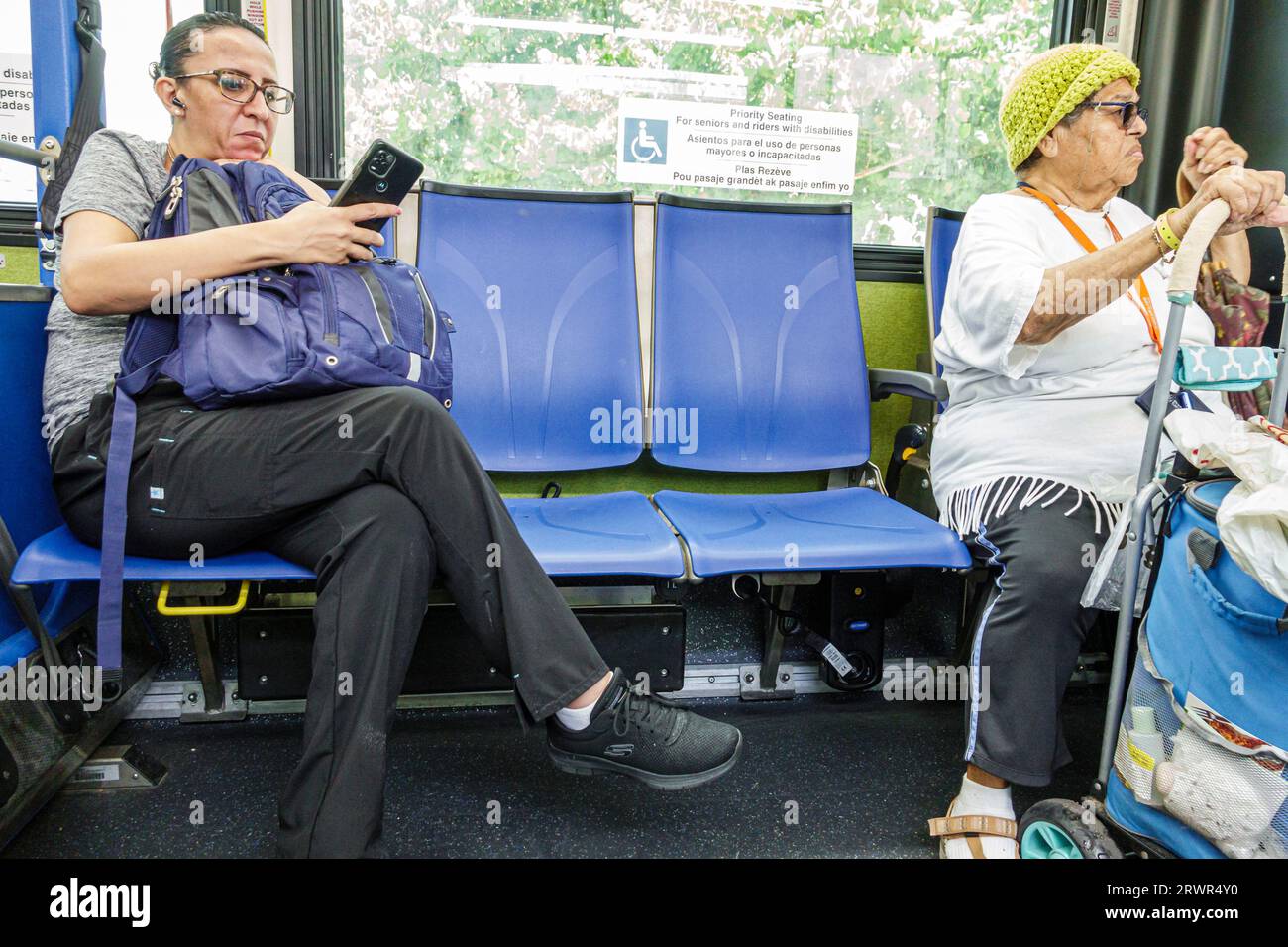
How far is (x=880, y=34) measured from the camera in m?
2.49

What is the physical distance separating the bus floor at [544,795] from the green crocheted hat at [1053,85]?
53.6 inches

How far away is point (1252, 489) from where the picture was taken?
1050 mm

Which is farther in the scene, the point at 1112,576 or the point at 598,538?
the point at 598,538

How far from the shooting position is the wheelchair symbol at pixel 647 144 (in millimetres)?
2424

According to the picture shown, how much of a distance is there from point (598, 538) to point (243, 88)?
1036 mm

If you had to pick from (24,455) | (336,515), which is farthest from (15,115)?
(336,515)

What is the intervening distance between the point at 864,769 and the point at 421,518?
1109mm

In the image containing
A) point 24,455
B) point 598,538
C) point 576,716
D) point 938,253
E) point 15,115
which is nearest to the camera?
point 576,716

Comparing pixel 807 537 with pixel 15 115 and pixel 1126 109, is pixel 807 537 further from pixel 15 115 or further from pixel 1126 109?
pixel 15 115

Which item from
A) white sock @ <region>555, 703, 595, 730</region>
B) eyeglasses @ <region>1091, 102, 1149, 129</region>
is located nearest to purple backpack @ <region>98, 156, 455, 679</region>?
white sock @ <region>555, 703, 595, 730</region>

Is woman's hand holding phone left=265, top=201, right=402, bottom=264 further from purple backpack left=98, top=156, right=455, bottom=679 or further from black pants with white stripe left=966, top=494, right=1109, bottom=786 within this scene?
black pants with white stripe left=966, top=494, right=1109, bottom=786

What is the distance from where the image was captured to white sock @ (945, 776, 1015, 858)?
146cm
